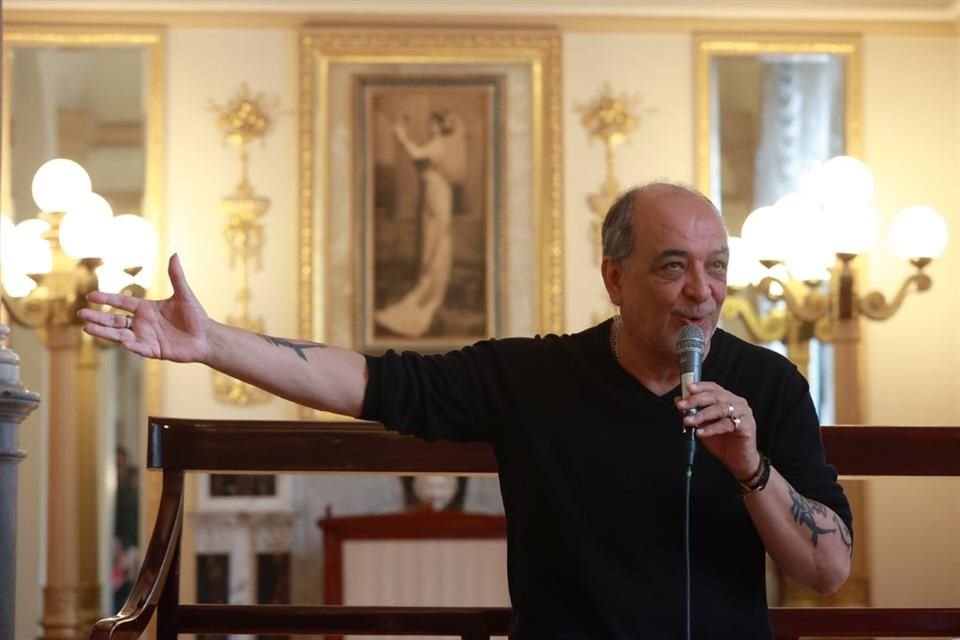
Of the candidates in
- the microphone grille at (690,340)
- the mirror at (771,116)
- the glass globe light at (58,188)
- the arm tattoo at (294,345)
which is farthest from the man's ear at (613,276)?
the mirror at (771,116)

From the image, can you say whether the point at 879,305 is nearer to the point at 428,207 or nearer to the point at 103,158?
the point at 428,207

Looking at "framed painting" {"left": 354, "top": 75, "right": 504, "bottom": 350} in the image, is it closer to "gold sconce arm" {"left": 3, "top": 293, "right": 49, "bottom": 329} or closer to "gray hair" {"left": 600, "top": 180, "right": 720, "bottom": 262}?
"gold sconce arm" {"left": 3, "top": 293, "right": 49, "bottom": 329}

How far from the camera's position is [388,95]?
9.41 meters


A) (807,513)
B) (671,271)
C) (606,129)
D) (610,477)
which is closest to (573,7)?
(606,129)

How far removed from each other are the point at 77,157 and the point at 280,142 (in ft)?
3.86

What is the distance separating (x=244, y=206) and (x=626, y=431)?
21.8 feet

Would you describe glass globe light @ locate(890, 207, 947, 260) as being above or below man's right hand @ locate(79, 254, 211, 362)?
above

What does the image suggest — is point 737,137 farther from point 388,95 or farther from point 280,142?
point 280,142

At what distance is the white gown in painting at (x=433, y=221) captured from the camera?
9.26 meters

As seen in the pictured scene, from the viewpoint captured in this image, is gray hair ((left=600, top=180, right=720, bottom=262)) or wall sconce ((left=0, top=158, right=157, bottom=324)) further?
wall sconce ((left=0, top=158, right=157, bottom=324))

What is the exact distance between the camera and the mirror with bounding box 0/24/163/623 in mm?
9055

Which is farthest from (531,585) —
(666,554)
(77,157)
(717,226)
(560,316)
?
(77,157)

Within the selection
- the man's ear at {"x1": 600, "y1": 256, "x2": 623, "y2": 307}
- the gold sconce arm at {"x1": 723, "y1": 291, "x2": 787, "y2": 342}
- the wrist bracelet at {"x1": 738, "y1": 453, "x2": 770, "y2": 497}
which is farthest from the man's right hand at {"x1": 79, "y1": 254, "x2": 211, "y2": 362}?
the gold sconce arm at {"x1": 723, "y1": 291, "x2": 787, "y2": 342}

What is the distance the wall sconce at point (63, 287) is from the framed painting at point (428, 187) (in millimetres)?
1517
